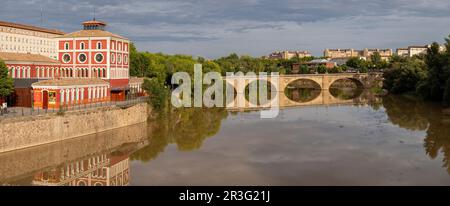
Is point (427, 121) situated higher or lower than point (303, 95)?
lower

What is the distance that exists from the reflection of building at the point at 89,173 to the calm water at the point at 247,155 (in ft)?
0.16

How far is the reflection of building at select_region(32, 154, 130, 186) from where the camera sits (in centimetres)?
2270

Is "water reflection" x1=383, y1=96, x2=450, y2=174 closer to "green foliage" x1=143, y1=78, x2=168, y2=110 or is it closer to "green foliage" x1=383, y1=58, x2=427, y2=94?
"green foliage" x1=383, y1=58, x2=427, y2=94

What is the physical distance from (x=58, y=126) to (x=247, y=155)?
39.8 feet

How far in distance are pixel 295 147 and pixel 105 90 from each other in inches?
757

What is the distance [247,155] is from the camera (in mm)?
28031

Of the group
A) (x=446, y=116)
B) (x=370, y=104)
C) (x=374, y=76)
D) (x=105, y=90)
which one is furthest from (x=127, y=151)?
(x=374, y=76)

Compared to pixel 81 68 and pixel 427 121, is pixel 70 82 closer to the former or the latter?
pixel 81 68

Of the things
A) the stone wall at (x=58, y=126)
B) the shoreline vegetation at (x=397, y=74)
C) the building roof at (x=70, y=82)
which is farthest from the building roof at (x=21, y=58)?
the stone wall at (x=58, y=126)

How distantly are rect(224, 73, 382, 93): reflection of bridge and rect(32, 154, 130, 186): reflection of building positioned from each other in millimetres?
48785

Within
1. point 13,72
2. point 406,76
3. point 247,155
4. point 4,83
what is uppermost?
point 406,76

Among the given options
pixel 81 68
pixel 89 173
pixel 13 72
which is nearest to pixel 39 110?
pixel 13 72

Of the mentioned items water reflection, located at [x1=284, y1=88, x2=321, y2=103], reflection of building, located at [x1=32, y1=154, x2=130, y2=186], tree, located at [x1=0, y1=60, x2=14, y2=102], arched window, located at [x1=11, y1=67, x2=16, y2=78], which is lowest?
reflection of building, located at [x1=32, y1=154, x2=130, y2=186]

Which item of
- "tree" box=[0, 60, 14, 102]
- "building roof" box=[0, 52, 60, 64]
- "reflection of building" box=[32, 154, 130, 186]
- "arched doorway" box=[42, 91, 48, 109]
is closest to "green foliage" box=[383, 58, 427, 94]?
"building roof" box=[0, 52, 60, 64]
